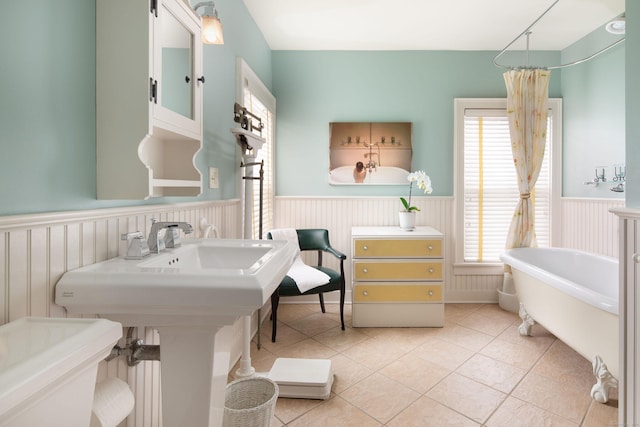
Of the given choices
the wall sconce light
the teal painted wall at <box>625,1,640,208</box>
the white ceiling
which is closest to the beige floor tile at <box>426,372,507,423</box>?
the teal painted wall at <box>625,1,640,208</box>

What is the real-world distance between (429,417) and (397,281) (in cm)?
131

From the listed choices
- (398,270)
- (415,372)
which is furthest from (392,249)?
(415,372)

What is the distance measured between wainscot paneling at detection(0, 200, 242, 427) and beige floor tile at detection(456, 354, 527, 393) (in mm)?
1831

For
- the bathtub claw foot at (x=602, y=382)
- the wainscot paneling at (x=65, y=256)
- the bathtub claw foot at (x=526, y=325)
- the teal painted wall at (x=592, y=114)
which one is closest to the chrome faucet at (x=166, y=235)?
the wainscot paneling at (x=65, y=256)

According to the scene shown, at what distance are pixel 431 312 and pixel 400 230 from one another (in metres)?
0.77

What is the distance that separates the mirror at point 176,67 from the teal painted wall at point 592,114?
326 centimetres

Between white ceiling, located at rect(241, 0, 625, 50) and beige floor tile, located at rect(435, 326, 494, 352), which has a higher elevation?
white ceiling, located at rect(241, 0, 625, 50)

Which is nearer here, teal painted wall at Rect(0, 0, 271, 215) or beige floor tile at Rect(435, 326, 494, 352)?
teal painted wall at Rect(0, 0, 271, 215)

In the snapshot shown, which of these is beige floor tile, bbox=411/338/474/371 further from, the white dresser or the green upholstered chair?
the green upholstered chair

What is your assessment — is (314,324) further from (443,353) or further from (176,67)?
(176,67)

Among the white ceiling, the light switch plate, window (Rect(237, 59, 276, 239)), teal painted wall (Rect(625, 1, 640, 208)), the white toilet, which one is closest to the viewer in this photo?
the white toilet

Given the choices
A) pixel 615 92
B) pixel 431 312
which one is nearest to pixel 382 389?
pixel 431 312

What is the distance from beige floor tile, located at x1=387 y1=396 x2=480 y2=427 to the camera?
5.95 feet

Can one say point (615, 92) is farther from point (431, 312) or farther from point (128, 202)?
point (128, 202)
